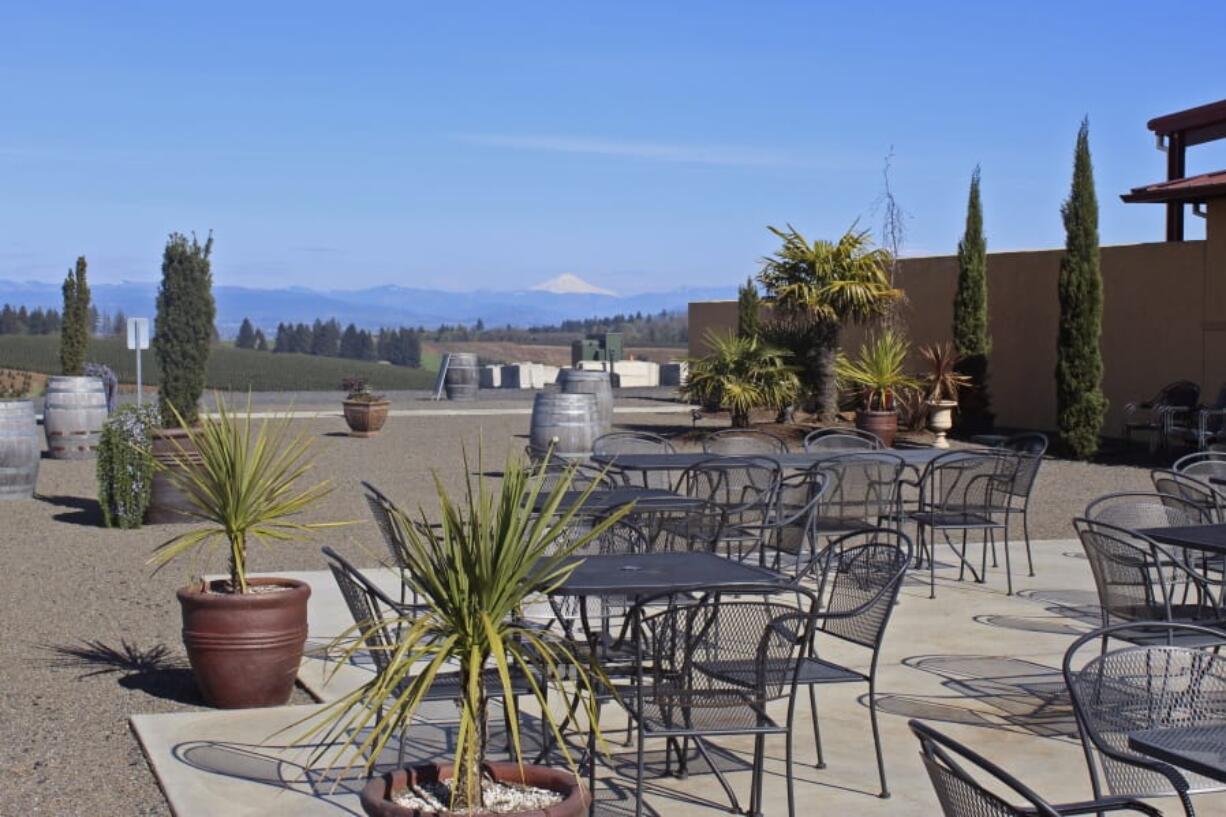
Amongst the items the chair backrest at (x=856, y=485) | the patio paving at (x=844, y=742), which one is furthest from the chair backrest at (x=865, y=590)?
the chair backrest at (x=856, y=485)

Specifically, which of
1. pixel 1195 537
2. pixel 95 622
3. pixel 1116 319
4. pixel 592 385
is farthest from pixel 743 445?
pixel 592 385

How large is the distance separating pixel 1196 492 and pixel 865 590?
123 inches

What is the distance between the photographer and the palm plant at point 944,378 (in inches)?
813

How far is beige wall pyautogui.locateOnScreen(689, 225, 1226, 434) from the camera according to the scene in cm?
1898

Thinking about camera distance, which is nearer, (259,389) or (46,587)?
(46,587)

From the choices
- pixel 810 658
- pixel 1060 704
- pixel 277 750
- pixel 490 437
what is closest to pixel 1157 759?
pixel 810 658

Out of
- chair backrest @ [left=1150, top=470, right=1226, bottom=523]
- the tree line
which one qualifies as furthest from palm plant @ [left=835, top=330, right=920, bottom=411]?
the tree line

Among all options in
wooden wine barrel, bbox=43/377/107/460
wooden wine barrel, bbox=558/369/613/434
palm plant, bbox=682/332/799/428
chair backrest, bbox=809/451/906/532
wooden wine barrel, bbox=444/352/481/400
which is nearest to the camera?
chair backrest, bbox=809/451/906/532

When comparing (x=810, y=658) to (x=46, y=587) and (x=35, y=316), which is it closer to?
(x=46, y=587)

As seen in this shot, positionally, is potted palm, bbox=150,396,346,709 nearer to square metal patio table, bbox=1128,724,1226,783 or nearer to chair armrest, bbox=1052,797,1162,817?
square metal patio table, bbox=1128,724,1226,783

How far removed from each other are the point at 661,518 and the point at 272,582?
6.42ft

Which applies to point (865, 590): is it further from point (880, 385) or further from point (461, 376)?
point (461, 376)

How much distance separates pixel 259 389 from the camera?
38156mm

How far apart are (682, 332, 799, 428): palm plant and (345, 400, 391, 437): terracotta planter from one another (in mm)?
5222
